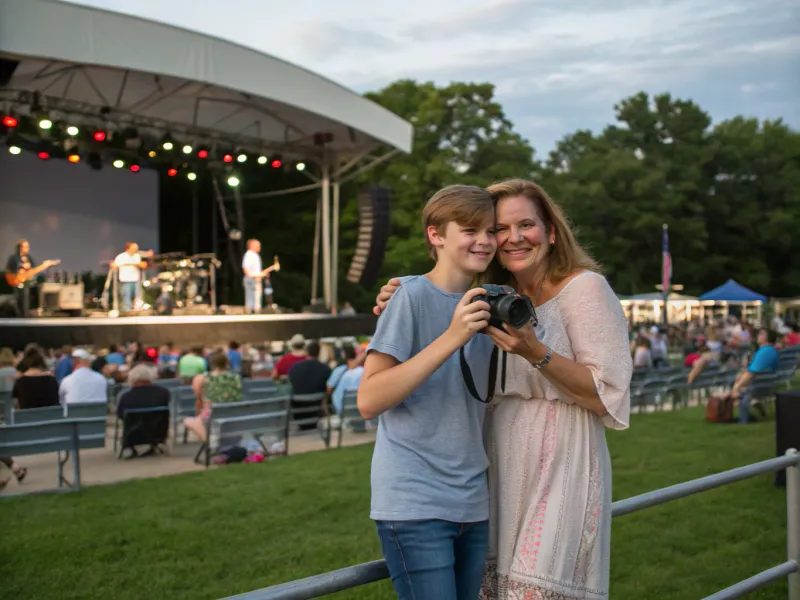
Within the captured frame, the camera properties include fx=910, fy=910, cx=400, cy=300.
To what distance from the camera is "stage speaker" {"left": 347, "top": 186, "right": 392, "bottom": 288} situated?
26234mm

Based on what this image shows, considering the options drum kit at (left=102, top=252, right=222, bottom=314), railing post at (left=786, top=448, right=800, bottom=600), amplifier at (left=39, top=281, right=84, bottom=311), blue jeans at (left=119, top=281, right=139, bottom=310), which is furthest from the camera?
drum kit at (left=102, top=252, right=222, bottom=314)

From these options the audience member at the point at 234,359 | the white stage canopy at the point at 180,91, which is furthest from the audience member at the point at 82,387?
the white stage canopy at the point at 180,91

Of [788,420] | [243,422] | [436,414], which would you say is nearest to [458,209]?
[436,414]

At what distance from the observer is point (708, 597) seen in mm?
3102

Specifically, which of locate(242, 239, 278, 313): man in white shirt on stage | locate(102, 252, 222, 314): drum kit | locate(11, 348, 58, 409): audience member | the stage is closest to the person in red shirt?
locate(11, 348, 58, 409): audience member

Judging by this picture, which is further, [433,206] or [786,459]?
[786,459]

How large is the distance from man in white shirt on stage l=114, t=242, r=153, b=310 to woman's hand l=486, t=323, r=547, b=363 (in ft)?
63.1

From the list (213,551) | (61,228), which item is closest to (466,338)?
(213,551)

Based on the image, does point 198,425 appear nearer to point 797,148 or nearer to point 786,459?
point 786,459

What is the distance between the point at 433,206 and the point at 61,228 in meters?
24.3

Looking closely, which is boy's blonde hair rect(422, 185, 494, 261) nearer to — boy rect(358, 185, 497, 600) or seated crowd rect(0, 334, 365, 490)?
boy rect(358, 185, 497, 600)

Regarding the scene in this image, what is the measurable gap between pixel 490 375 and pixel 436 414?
0.19m

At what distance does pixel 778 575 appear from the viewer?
3.61m

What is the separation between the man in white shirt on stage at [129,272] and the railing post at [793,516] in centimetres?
1827
